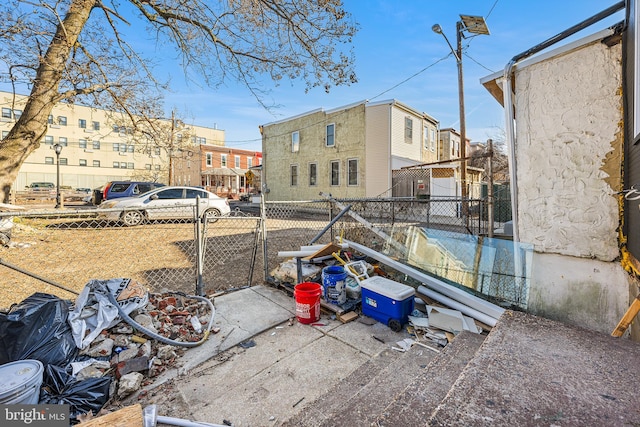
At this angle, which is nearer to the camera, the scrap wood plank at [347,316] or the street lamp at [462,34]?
the scrap wood plank at [347,316]

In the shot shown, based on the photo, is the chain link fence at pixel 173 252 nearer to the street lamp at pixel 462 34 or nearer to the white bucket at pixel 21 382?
the white bucket at pixel 21 382

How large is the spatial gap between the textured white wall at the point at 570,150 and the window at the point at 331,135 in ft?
48.2

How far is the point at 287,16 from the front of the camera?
641 centimetres

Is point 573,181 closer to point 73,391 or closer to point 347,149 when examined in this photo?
point 73,391

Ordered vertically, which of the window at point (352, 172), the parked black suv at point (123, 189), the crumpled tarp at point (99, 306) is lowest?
the crumpled tarp at point (99, 306)

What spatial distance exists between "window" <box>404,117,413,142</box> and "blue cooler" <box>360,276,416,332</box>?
1450 cm

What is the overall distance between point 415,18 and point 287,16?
430 centimetres

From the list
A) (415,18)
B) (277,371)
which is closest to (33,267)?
(277,371)

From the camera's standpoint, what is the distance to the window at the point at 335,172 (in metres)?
17.5

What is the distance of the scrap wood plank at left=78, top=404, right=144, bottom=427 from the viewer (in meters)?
1.70

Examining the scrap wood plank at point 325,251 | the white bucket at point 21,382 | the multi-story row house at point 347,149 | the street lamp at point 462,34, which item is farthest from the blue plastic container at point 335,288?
the multi-story row house at point 347,149

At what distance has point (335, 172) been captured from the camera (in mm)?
17641

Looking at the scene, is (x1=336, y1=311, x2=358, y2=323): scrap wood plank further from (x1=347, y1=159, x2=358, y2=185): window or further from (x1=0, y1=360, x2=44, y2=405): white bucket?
(x1=347, y1=159, x2=358, y2=185): window

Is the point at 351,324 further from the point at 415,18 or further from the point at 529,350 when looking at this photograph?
the point at 415,18
